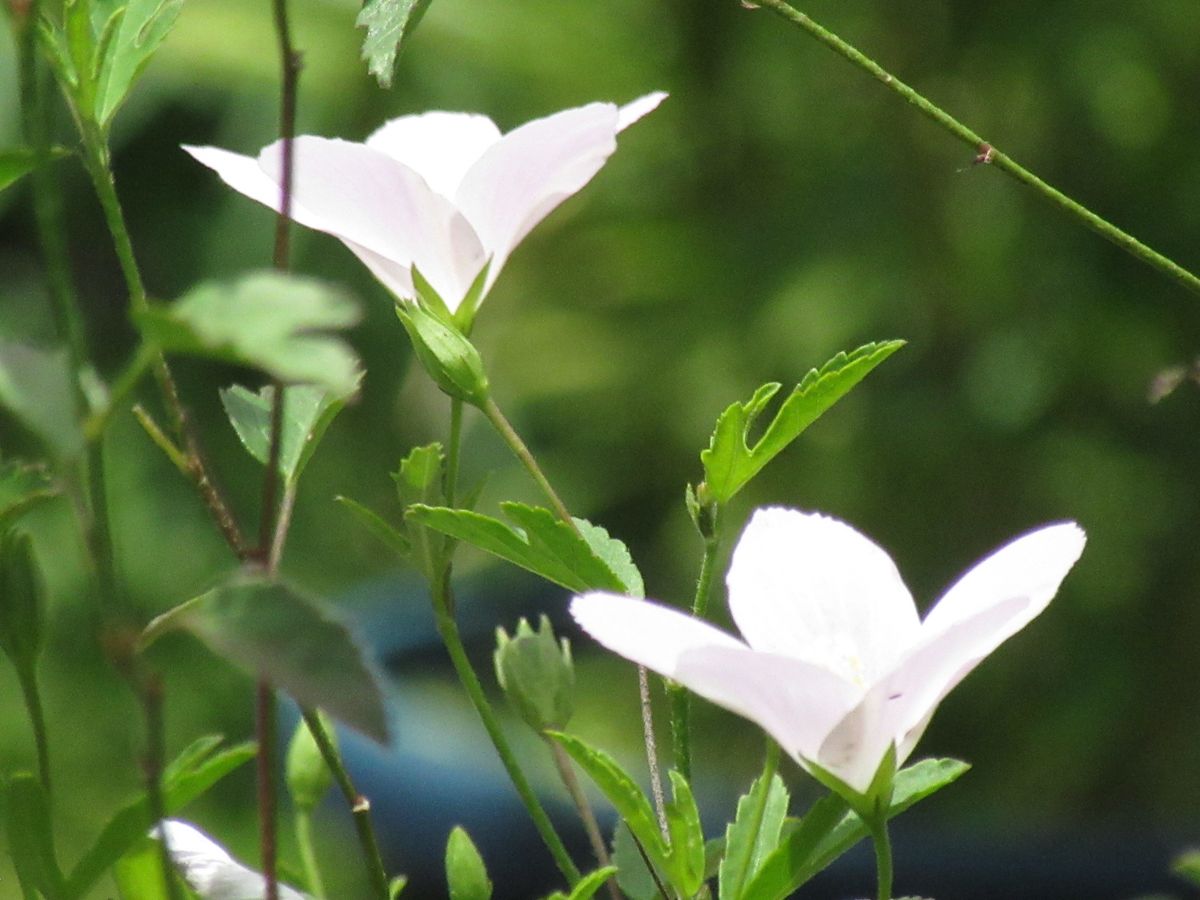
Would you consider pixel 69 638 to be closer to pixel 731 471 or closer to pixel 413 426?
pixel 413 426

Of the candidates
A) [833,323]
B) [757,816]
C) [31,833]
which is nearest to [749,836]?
[757,816]

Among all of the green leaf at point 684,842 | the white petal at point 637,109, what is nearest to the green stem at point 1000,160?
the white petal at point 637,109

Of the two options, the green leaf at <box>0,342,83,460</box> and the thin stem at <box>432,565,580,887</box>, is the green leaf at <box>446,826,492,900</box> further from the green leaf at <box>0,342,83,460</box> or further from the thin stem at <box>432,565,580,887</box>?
the green leaf at <box>0,342,83,460</box>

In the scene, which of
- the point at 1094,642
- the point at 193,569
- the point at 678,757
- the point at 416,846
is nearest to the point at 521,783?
the point at 678,757

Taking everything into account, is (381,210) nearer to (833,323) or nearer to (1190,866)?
(1190,866)

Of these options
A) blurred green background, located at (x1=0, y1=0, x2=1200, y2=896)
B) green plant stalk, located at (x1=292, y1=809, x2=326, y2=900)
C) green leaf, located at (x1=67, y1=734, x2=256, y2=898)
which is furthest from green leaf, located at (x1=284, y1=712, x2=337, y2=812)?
blurred green background, located at (x1=0, y1=0, x2=1200, y2=896)

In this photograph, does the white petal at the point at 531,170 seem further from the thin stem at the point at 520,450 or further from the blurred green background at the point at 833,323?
the blurred green background at the point at 833,323
